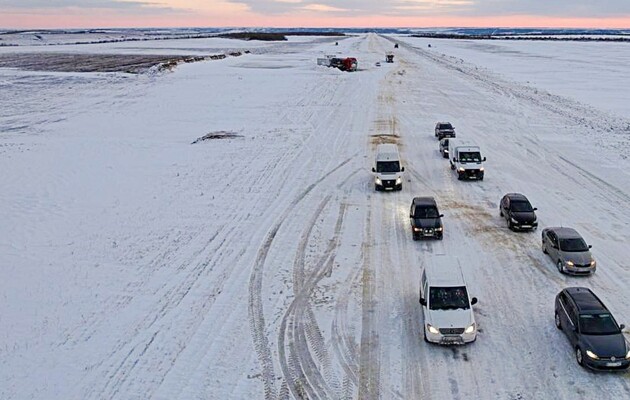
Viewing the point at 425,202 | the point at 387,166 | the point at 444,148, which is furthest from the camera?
the point at 444,148

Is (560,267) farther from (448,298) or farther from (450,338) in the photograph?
(450,338)

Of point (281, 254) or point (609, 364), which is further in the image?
point (281, 254)

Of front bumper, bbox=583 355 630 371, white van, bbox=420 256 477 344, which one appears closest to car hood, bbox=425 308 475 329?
white van, bbox=420 256 477 344

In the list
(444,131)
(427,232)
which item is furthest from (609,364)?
(444,131)

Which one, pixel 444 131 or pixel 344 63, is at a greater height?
pixel 344 63

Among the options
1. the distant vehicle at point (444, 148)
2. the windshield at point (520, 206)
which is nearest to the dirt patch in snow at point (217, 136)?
the distant vehicle at point (444, 148)

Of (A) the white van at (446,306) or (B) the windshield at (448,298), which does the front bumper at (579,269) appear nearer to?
(A) the white van at (446,306)

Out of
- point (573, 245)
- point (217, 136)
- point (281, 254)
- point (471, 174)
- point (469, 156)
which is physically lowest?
point (217, 136)

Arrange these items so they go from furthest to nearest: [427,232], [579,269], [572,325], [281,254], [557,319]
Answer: [427,232]
[281,254]
[579,269]
[557,319]
[572,325]
